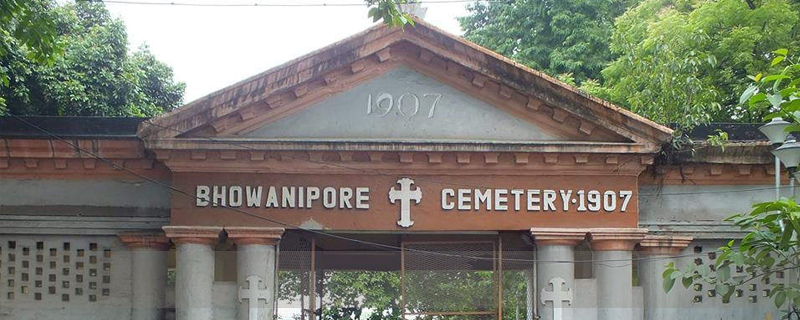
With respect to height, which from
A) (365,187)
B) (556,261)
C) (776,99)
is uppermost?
(776,99)

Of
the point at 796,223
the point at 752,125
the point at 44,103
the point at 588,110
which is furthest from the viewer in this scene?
the point at 44,103

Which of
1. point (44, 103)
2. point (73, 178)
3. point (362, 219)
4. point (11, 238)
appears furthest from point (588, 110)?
point (44, 103)

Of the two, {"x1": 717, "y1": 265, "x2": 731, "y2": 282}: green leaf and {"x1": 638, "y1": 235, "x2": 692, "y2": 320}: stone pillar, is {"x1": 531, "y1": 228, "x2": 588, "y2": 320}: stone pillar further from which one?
{"x1": 717, "y1": 265, "x2": 731, "y2": 282}: green leaf

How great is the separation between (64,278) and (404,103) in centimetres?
521

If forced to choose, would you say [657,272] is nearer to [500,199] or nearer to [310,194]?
[500,199]

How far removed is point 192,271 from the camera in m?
14.3

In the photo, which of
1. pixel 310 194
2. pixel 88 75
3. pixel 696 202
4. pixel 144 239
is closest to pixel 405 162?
pixel 310 194

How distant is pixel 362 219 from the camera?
576 inches

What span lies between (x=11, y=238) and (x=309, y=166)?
4234 millimetres

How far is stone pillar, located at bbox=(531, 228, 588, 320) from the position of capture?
14547mm

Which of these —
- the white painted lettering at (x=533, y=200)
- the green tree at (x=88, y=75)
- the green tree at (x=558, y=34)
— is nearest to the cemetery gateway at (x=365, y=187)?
the white painted lettering at (x=533, y=200)

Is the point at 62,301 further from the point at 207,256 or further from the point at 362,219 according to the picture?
the point at 362,219

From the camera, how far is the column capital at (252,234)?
47.2 feet

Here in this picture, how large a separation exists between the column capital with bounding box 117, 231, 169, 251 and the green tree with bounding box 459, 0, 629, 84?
1647 cm
